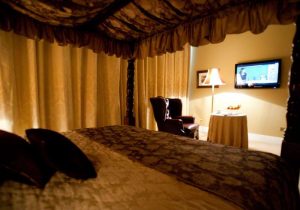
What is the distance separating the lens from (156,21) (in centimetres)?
218

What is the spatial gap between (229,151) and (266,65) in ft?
11.4

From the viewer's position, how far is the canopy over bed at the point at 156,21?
4.91 feet

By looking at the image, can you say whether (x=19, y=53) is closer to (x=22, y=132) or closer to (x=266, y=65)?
(x=22, y=132)

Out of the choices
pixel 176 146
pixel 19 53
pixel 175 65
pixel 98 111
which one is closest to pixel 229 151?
pixel 176 146

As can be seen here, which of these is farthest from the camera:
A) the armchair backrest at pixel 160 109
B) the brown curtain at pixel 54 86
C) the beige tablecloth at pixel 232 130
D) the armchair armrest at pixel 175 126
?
the armchair backrest at pixel 160 109

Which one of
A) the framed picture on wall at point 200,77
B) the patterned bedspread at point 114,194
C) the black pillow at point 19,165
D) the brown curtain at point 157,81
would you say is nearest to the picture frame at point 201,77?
the framed picture on wall at point 200,77

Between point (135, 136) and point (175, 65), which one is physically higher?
point (175, 65)

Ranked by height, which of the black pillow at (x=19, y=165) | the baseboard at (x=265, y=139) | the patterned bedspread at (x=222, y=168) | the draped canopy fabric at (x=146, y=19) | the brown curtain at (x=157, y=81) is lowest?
the baseboard at (x=265, y=139)

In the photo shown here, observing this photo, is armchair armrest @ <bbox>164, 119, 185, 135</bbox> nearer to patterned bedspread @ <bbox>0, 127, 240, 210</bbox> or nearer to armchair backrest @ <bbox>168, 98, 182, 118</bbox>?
armchair backrest @ <bbox>168, 98, 182, 118</bbox>

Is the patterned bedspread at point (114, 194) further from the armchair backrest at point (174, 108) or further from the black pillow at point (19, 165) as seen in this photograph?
the armchair backrest at point (174, 108)

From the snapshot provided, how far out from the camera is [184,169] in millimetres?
1102

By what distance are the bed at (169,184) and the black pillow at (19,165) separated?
38 mm

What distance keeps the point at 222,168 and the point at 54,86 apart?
9.24 ft

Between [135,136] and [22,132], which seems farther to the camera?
[22,132]
